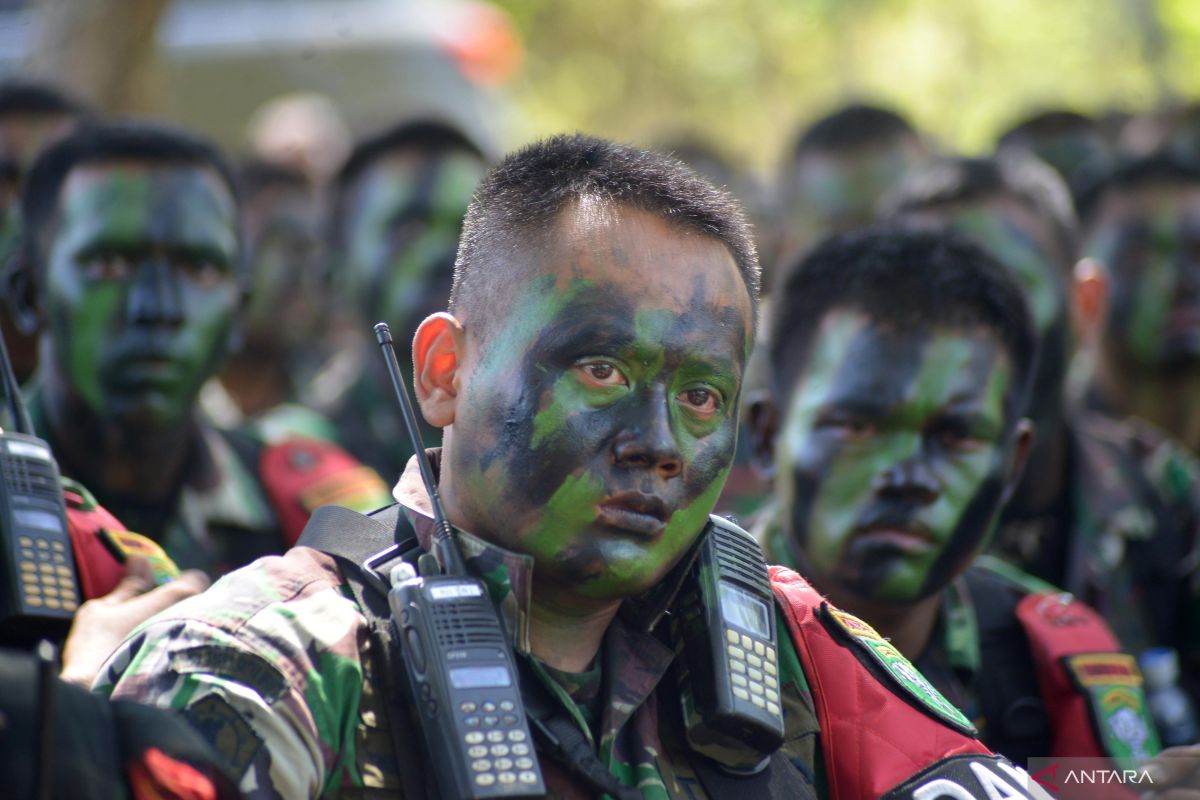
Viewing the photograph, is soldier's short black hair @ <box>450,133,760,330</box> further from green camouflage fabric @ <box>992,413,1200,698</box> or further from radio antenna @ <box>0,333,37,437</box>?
green camouflage fabric @ <box>992,413,1200,698</box>

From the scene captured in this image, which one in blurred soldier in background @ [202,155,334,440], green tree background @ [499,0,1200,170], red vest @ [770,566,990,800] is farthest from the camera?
green tree background @ [499,0,1200,170]

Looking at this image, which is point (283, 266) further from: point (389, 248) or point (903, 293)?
point (903, 293)

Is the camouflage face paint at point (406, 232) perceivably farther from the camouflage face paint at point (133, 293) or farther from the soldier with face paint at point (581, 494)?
the soldier with face paint at point (581, 494)

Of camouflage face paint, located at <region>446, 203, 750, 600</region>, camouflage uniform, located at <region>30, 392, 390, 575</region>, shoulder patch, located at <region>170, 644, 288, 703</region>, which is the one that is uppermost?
camouflage face paint, located at <region>446, 203, 750, 600</region>

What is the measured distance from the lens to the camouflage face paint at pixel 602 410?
2.76 m

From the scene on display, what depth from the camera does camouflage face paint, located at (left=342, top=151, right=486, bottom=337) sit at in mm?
6848

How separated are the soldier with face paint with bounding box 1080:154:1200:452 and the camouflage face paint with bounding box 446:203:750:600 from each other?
13.2 feet

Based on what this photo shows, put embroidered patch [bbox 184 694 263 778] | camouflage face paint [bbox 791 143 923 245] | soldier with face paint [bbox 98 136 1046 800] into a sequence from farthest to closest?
camouflage face paint [bbox 791 143 923 245], soldier with face paint [bbox 98 136 1046 800], embroidered patch [bbox 184 694 263 778]

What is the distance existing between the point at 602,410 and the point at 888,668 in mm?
782

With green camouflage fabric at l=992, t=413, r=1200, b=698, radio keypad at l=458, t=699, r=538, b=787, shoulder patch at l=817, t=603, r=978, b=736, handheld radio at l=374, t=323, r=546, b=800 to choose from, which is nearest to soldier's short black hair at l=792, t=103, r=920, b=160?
green camouflage fabric at l=992, t=413, r=1200, b=698

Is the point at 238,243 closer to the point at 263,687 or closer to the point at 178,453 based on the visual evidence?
the point at 178,453

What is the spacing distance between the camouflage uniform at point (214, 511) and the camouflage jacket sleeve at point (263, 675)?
2.25 m

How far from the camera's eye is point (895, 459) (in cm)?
408

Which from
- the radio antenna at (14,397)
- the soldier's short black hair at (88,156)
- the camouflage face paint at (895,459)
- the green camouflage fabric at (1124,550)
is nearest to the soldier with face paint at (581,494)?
the radio antenna at (14,397)
